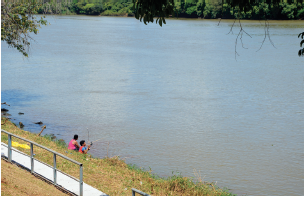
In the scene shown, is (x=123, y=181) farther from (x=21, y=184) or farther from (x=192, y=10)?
(x=192, y=10)

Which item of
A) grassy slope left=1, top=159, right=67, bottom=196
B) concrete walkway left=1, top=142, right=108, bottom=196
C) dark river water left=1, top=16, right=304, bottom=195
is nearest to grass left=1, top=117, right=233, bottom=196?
concrete walkway left=1, top=142, right=108, bottom=196

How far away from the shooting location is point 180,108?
2309 centimetres

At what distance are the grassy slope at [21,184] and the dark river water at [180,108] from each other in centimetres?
578

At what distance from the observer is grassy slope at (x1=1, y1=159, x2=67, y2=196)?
7.94 meters

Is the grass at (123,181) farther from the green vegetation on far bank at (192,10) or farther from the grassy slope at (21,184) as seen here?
the green vegetation on far bank at (192,10)

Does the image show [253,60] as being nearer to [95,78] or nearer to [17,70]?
[95,78]

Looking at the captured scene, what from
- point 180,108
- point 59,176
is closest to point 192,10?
point 180,108

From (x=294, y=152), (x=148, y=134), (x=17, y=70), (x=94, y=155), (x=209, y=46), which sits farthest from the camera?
(x=209, y=46)

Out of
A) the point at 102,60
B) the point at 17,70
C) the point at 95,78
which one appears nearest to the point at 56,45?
the point at 102,60

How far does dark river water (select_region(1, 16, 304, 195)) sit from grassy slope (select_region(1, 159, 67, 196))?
5.78 metres

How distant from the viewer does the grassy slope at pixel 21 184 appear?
794cm

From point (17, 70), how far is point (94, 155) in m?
22.4

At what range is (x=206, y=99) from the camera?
25.4 metres

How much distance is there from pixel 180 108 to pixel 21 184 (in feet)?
50.4
